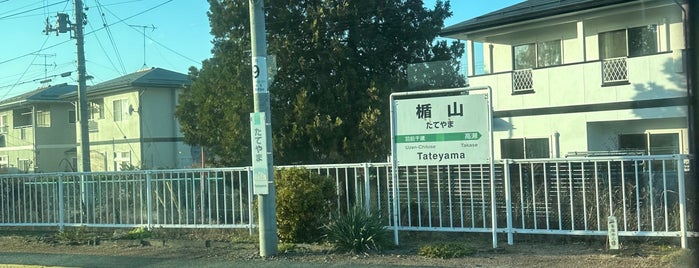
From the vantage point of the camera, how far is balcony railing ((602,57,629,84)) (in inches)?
698

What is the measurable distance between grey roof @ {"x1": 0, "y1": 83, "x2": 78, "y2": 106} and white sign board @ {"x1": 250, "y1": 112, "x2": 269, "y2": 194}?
3448cm

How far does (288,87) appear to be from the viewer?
1521cm

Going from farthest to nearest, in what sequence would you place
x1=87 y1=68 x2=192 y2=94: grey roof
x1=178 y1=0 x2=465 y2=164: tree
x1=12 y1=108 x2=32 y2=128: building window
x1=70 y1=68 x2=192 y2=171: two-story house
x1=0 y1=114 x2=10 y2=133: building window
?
x1=0 y1=114 x2=10 y2=133: building window → x1=12 y1=108 x2=32 y2=128: building window → x1=70 y1=68 x2=192 y2=171: two-story house → x1=87 y1=68 x2=192 y2=94: grey roof → x1=178 y1=0 x2=465 y2=164: tree

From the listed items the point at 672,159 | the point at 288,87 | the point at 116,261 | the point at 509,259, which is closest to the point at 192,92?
the point at 288,87

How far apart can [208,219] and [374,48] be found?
18.8 ft

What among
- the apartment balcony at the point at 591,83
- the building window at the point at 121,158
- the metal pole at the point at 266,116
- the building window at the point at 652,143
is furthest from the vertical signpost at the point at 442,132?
the building window at the point at 121,158

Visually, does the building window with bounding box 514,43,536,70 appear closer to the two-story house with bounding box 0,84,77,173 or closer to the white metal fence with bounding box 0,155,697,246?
the white metal fence with bounding box 0,155,697,246

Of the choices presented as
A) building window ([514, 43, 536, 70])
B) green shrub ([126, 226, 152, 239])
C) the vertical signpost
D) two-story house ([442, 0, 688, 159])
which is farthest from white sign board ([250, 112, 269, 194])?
building window ([514, 43, 536, 70])

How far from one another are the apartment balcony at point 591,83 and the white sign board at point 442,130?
9364 millimetres

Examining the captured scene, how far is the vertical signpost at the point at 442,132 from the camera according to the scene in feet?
31.2

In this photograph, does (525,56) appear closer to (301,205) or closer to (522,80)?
(522,80)

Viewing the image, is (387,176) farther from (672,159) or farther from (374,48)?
(374,48)

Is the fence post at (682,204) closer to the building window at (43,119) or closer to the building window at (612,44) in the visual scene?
the building window at (612,44)

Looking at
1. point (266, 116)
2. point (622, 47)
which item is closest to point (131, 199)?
point (266, 116)
